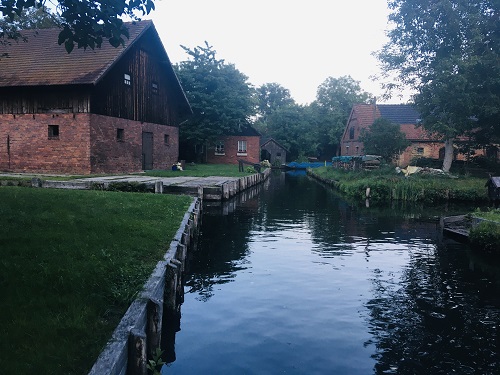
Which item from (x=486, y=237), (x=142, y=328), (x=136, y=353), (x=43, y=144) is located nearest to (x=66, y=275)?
(x=142, y=328)

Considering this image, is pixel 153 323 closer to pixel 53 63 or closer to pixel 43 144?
pixel 43 144

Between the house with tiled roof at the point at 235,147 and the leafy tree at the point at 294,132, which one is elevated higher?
the leafy tree at the point at 294,132

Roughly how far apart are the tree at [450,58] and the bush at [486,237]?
17466 millimetres

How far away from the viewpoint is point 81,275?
6277mm

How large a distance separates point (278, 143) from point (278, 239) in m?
52.8

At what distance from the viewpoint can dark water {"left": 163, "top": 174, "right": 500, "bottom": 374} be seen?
6.12 m

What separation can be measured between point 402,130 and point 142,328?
4785 centimetres

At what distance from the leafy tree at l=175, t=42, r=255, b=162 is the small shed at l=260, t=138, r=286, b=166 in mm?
20405

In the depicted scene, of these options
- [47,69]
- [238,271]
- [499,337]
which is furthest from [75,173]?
[499,337]

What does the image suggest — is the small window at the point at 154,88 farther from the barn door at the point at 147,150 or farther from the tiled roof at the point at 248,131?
the tiled roof at the point at 248,131

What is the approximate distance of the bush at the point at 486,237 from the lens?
41.3ft

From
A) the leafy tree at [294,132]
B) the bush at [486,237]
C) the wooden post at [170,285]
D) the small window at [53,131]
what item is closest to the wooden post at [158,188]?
the small window at [53,131]

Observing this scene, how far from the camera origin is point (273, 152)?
219 feet

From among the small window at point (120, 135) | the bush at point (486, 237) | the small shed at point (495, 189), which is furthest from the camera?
the small window at point (120, 135)
